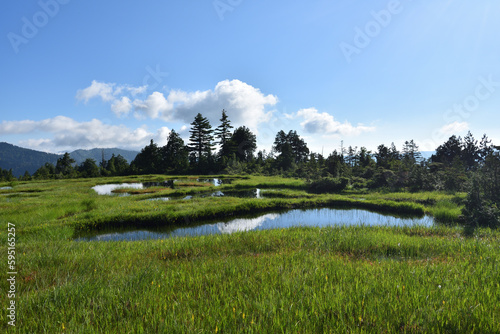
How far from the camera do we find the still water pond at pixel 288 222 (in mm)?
12023

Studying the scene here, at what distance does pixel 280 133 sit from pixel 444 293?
78.2m

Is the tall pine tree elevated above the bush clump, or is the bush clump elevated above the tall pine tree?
the tall pine tree

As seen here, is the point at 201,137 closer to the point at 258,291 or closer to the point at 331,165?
the point at 331,165

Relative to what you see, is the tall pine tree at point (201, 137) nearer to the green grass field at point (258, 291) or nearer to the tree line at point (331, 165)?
the tree line at point (331, 165)

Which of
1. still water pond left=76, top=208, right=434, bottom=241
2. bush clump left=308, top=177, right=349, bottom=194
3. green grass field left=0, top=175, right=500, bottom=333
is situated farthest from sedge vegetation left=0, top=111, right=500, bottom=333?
bush clump left=308, top=177, right=349, bottom=194

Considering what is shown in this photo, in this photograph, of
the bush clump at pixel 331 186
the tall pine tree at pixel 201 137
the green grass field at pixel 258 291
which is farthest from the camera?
the tall pine tree at pixel 201 137

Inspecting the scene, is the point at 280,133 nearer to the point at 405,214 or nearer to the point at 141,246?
the point at 405,214

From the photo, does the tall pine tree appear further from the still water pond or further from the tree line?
the still water pond

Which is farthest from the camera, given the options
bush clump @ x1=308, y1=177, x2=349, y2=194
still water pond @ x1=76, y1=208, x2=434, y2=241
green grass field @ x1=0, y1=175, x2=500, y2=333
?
bush clump @ x1=308, y1=177, x2=349, y2=194

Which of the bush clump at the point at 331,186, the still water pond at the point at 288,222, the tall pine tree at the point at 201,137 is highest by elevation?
the tall pine tree at the point at 201,137

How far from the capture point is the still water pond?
1202 centimetres

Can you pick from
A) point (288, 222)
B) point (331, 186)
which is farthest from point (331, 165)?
point (288, 222)

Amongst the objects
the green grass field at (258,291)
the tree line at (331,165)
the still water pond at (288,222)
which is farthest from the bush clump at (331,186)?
the green grass field at (258,291)

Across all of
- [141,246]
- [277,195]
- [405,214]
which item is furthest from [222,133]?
[141,246]
